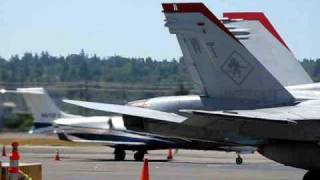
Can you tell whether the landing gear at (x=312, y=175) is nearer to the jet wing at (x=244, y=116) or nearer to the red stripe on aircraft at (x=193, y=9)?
the jet wing at (x=244, y=116)

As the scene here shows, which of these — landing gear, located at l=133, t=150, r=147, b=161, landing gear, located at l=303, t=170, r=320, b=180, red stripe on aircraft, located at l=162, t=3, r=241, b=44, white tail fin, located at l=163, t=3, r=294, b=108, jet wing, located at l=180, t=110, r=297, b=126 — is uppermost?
red stripe on aircraft, located at l=162, t=3, r=241, b=44

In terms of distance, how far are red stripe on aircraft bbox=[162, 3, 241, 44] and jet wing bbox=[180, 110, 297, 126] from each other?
2183 mm

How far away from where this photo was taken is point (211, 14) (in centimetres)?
1919

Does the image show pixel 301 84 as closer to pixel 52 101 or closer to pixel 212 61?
pixel 212 61

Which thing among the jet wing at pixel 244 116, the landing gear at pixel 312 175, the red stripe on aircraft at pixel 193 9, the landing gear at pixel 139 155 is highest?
the red stripe on aircraft at pixel 193 9

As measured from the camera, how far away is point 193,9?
19.1 m

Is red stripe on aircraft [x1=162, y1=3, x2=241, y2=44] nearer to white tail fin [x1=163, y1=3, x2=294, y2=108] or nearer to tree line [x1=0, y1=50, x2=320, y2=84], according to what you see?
white tail fin [x1=163, y1=3, x2=294, y2=108]

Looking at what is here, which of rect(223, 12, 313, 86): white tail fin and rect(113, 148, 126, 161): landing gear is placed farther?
rect(113, 148, 126, 161): landing gear

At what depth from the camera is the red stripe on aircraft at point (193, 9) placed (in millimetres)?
19125

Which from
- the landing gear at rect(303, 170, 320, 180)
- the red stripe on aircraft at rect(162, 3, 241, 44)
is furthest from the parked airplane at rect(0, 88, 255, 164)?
the red stripe on aircraft at rect(162, 3, 241, 44)

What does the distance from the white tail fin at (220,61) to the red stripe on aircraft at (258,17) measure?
369cm

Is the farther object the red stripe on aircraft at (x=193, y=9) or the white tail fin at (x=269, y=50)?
the white tail fin at (x=269, y=50)

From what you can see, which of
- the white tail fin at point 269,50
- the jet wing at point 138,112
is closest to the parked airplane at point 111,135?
the white tail fin at point 269,50

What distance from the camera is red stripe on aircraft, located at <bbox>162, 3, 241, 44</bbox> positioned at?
62.7ft
